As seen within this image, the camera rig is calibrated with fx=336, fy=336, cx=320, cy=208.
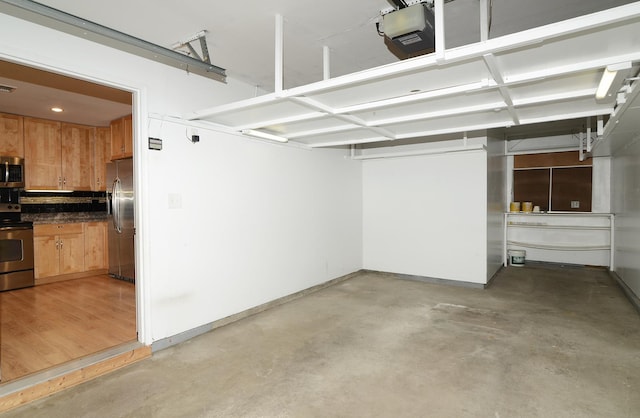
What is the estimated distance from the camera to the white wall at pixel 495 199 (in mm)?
5473

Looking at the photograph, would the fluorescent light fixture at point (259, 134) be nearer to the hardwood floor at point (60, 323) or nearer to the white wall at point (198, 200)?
the white wall at point (198, 200)

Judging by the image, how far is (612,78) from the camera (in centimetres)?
205

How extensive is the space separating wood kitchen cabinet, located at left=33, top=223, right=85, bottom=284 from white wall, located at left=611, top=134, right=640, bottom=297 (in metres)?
8.18

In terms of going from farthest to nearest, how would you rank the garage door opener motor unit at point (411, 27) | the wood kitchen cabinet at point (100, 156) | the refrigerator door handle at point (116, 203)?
the wood kitchen cabinet at point (100, 156) < the refrigerator door handle at point (116, 203) < the garage door opener motor unit at point (411, 27)

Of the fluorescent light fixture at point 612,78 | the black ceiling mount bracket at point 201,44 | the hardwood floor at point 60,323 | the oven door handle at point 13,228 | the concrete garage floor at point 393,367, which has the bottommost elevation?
the concrete garage floor at point 393,367

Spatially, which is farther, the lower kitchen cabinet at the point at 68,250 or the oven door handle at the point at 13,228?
the lower kitchen cabinet at the point at 68,250

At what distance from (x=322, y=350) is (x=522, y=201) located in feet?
20.8

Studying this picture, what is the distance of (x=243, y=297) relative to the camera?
13.1 ft

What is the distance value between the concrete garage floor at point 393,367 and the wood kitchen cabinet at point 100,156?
13.4 ft

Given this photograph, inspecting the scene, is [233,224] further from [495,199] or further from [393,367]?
[495,199]

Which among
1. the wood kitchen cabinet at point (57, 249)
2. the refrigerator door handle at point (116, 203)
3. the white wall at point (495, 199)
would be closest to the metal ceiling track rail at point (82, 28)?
the refrigerator door handle at point (116, 203)

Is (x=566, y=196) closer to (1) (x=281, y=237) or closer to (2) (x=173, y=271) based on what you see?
(1) (x=281, y=237)

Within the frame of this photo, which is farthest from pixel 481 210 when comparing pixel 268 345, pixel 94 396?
pixel 94 396

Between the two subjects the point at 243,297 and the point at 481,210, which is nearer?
the point at 243,297
